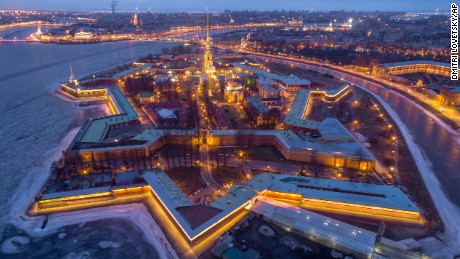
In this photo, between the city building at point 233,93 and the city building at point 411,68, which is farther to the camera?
the city building at point 411,68

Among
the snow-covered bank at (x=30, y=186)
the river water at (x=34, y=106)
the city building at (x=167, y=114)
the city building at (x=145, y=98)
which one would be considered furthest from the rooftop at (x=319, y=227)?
the city building at (x=145, y=98)

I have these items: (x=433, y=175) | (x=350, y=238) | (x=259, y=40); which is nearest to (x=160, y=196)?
(x=350, y=238)

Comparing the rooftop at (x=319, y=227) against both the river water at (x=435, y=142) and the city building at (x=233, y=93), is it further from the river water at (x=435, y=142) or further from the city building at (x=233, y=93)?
the city building at (x=233, y=93)

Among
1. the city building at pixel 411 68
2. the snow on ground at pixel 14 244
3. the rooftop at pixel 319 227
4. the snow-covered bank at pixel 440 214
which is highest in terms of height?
the city building at pixel 411 68

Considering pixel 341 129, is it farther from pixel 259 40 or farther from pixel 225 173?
pixel 259 40

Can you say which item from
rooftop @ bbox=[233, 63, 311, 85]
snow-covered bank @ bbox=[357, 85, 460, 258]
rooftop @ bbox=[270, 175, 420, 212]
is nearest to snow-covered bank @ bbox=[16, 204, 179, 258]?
rooftop @ bbox=[270, 175, 420, 212]

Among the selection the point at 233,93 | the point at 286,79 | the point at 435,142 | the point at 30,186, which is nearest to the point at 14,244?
the point at 30,186

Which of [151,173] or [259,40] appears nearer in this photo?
[151,173]
